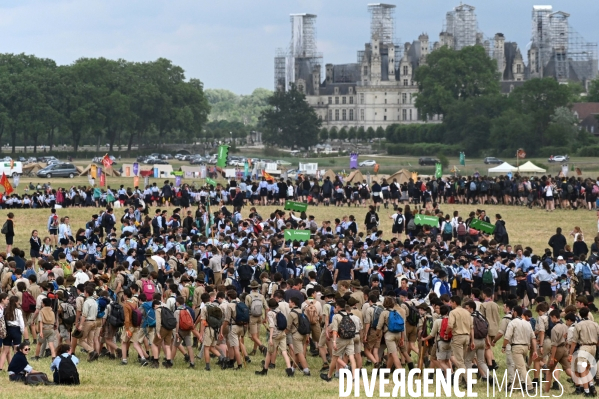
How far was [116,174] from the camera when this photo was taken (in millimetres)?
77812

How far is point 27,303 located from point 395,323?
684 cm

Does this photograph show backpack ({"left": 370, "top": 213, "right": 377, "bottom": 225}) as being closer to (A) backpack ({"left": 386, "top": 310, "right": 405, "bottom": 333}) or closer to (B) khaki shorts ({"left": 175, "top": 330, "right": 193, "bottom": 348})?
(B) khaki shorts ({"left": 175, "top": 330, "right": 193, "bottom": 348})

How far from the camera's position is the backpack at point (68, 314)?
19.0 meters

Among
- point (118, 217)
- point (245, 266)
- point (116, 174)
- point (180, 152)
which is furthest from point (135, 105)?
point (245, 266)

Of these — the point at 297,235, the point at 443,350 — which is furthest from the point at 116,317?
the point at 297,235

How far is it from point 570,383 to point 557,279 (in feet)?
21.3

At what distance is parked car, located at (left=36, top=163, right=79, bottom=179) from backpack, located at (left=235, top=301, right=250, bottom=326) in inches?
2441

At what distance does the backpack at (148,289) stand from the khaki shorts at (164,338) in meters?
1.17

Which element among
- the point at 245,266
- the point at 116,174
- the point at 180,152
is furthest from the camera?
the point at 180,152

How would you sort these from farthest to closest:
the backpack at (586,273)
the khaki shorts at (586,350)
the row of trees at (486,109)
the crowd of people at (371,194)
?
the row of trees at (486,109) < the crowd of people at (371,194) < the backpack at (586,273) < the khaki shorts at (586,350)

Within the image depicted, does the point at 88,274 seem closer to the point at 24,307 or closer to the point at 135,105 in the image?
the point at 24,307

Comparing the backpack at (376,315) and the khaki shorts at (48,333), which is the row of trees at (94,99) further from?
the backpack at (376,315)

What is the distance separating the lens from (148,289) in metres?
20.3

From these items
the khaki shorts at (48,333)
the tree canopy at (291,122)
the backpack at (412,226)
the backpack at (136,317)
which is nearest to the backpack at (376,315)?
the backpack at (136,317)
